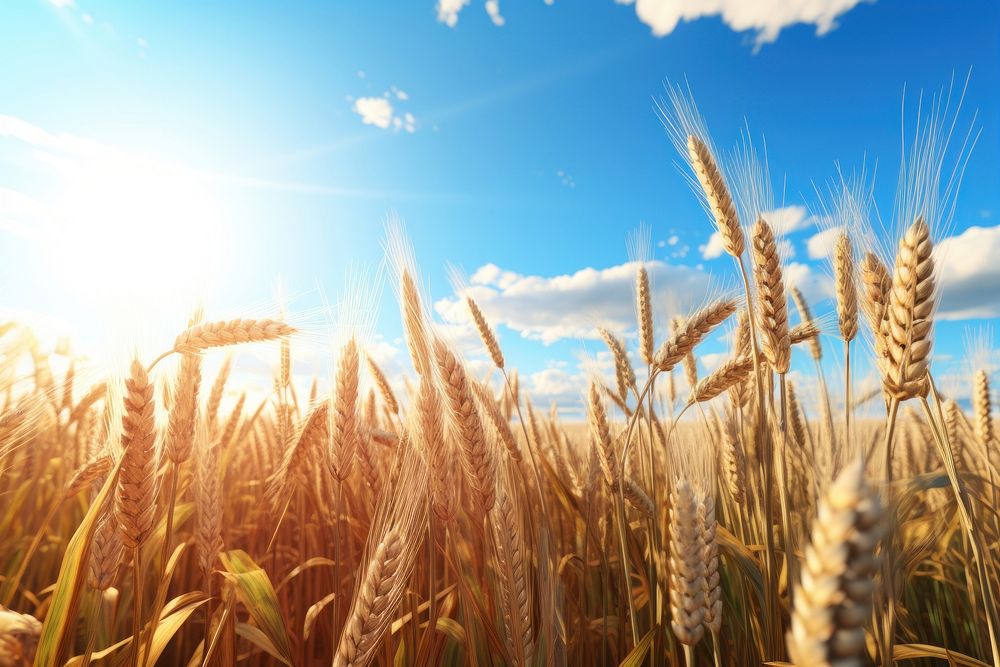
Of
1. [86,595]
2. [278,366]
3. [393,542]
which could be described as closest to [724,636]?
[393,542]

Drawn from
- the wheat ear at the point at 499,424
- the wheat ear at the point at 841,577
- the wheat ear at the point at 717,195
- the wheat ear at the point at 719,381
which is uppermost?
the wheat ear at the point at 717,195

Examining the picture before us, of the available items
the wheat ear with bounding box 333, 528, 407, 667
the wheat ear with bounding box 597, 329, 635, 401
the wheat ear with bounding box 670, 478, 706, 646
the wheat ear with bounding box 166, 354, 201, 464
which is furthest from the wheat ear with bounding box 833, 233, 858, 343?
the wheat ear with bounding box 166, 354, 201, 464

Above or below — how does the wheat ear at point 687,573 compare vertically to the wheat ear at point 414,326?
below

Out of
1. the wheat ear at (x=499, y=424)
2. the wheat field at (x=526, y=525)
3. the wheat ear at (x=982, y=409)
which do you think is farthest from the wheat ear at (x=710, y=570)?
the wheat ear at (x=982, y=409)

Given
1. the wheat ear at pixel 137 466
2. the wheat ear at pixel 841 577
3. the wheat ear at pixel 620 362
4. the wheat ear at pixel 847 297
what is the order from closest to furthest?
the wheat ear at pixel 841 577 → the wheat ear at pixel 137 466 → the wheat ear at pixel 847 297 → the wheat ear at pixel 620 362

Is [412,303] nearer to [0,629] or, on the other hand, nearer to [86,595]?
[0,629]

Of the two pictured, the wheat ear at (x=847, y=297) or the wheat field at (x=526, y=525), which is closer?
the wheat field at (x=526, y=525)

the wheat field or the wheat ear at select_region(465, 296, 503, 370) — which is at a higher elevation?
the wheat ear at select_region(465, 296, 503, 370)

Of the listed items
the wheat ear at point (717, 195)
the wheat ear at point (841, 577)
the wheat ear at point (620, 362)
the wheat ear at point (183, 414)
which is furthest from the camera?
the wheat ear at point (620, 362)

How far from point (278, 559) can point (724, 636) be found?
221 cm

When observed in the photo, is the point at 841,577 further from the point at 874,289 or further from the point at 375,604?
the point at 874,289

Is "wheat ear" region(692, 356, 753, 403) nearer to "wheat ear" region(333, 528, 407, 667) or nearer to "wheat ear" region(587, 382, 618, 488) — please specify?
"wheat ear" region(587, 382, 618, 488)

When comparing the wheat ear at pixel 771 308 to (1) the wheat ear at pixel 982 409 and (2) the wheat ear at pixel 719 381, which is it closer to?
(2) the wheat ear at pixel 719 381

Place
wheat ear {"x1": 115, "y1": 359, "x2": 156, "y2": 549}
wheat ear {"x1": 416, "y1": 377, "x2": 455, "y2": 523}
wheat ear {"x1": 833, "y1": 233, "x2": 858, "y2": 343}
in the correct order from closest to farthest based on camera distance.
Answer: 1. wheat ear {"x1": 115, "y1": 359, "x2": 156, "y2": 549}
2. wheat ear {"x1": 416, "y1": 377, "x2": 455, "y2": 523}
3. wheat ear {"x1": 833, "y1": 233, "x2": 858, "y2": 343}
